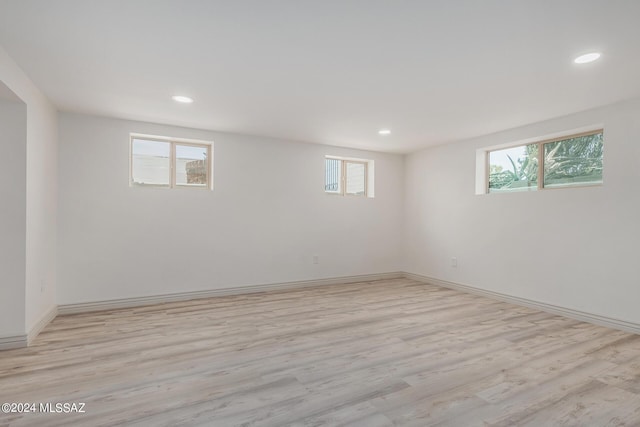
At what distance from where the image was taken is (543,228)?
385 cm

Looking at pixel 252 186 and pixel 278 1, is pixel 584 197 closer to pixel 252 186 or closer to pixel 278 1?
pixel 278 1

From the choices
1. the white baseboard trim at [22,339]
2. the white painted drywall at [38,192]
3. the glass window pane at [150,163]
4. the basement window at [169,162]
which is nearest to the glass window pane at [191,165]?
the basement window at [169,162]

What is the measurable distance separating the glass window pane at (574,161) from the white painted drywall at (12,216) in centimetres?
555

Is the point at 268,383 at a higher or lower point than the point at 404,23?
lower

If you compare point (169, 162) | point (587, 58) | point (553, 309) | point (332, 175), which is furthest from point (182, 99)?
point (553, 309)

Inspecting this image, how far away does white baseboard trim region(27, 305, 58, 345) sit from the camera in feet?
9.13

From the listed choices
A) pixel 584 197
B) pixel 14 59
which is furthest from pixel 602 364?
pixel 14 59

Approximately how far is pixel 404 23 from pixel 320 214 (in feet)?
11.4

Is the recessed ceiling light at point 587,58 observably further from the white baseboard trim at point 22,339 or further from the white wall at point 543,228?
the white baseboard trim at point 22,339

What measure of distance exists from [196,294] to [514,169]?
466 cm

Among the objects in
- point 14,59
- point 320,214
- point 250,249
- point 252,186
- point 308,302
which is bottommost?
point 308,302

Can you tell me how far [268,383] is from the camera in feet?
6.95

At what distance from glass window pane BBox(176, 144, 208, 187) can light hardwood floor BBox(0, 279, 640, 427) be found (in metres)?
1.72

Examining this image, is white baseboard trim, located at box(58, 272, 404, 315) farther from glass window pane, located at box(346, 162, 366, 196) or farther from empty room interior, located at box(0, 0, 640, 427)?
glass window pane, located at box(346, 162, 366, 196)
